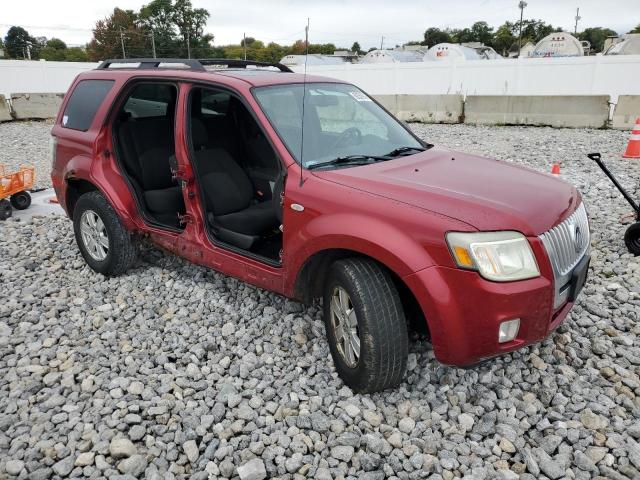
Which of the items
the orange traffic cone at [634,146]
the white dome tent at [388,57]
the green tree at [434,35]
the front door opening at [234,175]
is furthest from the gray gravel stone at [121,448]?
the green tree at [434,35]

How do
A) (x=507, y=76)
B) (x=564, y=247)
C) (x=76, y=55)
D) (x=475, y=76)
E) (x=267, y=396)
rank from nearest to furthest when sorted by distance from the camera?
(x=564, y=247) < (x=267, y=396) < (x=507, y=76) < (x=475, y=76) < (x=76, y=55)

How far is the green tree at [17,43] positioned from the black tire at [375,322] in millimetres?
70437

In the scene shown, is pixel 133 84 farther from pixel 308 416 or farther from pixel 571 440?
pixel 571 440

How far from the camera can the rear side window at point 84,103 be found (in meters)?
4.55

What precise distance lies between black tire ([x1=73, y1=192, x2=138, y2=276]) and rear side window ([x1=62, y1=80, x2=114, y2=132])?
2.16 ft

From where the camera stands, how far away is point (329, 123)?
12.4ft

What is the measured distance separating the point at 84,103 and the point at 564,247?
4196mm

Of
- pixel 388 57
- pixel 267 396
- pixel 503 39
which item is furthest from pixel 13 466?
pixel 503 39

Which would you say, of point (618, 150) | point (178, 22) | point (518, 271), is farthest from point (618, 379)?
point (178, 22)

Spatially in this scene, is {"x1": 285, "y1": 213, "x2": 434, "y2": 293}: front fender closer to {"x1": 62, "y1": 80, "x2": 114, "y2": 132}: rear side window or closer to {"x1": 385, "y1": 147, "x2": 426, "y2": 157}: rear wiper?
{"x1": 385, "y1": 147, "x2": 426, "y2": 157}: rear wiper

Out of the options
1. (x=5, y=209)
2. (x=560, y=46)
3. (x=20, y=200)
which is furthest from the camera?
(x=560, y=46)

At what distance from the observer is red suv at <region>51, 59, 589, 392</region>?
8.40 feet

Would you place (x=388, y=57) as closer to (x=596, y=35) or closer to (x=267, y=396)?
(x=267, y=396)

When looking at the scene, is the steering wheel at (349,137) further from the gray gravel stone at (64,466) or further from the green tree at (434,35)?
the green tree at (434,35)
